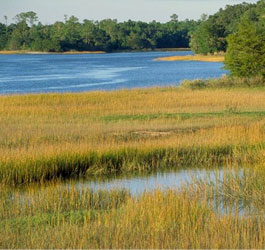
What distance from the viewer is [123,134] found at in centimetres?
1969

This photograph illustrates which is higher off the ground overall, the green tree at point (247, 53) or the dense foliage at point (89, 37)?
the green tree at point (247, 53)

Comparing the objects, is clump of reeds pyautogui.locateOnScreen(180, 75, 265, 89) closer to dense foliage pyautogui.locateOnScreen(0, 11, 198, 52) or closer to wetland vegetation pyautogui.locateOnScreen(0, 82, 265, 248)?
wetland vegetation pyautogui.locateOnScreen(0, 82, 265, 248)

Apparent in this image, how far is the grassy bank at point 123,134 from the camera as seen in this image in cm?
1501

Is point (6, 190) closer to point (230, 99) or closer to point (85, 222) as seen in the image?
point (85, 222)

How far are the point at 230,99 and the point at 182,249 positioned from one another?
23.0m

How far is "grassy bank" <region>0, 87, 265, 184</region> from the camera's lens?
15008 mm

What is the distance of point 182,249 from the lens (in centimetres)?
822

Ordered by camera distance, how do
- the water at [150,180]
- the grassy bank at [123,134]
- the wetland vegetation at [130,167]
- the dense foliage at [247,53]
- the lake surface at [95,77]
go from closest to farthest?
1. the wetland vegetation at [130,167]
2. the water at [150,180]
3. the grassy bank at [123,134]
4. the dense foliage at [247,53]
5. the lake surface at [95,77]

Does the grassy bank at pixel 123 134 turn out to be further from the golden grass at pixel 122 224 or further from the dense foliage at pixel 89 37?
the dense foliage at pixel 89 37

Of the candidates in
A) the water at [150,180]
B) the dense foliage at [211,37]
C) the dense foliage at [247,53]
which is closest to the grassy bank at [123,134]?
the water at [150,180]

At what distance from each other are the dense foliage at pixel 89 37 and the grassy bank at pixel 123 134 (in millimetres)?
145349

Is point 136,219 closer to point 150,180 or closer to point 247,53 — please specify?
point 150,180

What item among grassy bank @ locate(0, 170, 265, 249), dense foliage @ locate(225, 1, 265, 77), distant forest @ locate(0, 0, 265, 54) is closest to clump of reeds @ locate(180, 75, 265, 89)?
dense foliage @ locate(225, 1, 265, 77)

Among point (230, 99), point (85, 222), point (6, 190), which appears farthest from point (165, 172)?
point (230, 99)
